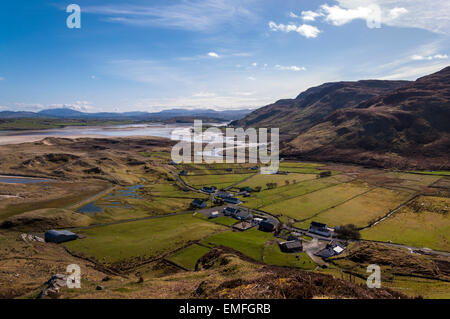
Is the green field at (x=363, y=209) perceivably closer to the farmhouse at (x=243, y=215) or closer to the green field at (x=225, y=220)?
the farmhouse at (x=243, y=215)

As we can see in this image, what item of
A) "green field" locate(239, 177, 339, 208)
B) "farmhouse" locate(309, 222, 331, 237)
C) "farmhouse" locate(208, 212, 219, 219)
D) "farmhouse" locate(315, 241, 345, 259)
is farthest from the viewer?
"green field" locate(239, 177, 339, 208)

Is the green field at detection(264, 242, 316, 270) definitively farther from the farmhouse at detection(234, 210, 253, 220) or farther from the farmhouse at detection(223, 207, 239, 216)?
the farmhouse at detection(223, 207, 239, 216)

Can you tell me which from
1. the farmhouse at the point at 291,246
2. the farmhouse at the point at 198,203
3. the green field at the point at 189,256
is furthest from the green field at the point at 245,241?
the farmhouse at the point at 198,203

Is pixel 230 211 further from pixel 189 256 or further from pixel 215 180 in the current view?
pixel 215 180

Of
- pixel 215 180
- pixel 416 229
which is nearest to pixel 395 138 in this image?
Result: pixel 416 229

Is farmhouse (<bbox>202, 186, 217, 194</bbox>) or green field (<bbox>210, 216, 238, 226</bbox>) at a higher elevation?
farmhouse (<bbox>202, 186, 217, 194</bbox>)

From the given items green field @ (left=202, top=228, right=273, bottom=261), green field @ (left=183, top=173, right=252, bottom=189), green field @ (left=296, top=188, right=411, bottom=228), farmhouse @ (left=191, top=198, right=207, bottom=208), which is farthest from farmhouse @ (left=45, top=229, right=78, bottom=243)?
green field @ (left=183, top=173, right=252, bottom=189)

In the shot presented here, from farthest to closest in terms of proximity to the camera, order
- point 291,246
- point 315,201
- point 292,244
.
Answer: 1. point 315,201
2. point 292,244
3. point 291,246
